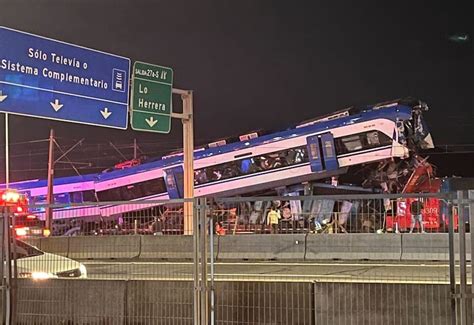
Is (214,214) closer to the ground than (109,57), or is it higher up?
closer to the ground

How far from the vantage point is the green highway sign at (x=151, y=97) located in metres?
19.7

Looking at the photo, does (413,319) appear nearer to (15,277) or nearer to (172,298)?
(172,298)

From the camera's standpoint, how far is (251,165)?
2964 centimetres

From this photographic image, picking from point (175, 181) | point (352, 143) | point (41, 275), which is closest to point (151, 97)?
point (352, 143)

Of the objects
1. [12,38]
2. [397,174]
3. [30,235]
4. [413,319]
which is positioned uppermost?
[12,38]

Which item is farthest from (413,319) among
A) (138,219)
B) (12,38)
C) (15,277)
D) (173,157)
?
(173,157)

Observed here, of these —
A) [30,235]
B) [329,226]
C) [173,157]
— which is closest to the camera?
[329,226]

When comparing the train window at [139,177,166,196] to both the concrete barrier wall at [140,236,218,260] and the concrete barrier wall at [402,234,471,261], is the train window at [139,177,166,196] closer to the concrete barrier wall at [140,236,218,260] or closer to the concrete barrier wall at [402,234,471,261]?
the concrete barrier wall at [140,236,218,260]

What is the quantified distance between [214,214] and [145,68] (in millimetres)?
13196

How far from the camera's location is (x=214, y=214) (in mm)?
7434

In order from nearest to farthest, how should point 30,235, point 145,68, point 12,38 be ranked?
point 30,235
point 12,38
point 145,68

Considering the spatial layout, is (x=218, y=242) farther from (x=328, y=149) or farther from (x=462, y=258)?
(x=328, y=149)

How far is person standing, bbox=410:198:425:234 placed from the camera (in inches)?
290

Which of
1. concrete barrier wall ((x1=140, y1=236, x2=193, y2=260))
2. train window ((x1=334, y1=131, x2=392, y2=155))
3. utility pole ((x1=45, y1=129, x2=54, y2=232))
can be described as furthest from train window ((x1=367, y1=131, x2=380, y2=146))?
concrete barrier wall ((x1=140, y1=236, x2=193, y2=260))
